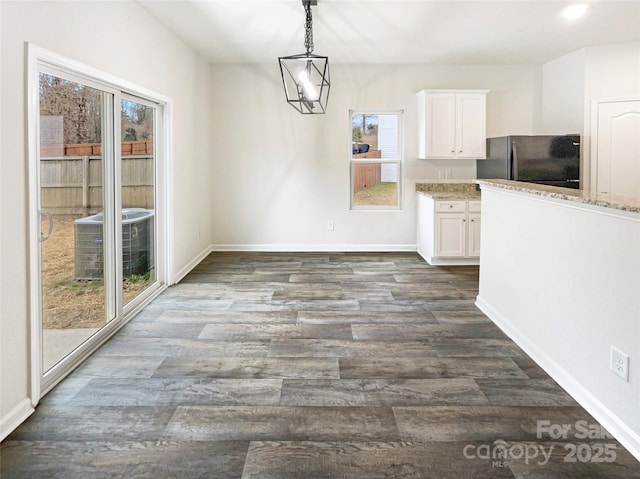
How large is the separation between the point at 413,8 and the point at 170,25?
2.24 metres

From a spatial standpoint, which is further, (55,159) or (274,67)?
(274,67)

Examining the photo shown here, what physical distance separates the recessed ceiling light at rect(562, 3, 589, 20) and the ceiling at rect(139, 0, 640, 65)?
0.07m

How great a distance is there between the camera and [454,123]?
639cm

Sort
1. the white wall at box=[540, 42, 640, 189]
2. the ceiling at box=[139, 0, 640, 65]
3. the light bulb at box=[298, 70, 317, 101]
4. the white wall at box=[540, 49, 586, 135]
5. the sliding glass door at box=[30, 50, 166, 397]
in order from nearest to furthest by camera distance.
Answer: the sliding glass door at box=[30, 50, 166, 397]
the light bulb at box=[298, 70, 317, 101]
the ceiling at box=[139, 0, 640, 65]
the white wall at box=[540, 42, 640, 189]
the white wall at box=[540, 49, 586, 135]

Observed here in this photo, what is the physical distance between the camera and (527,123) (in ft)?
22.0

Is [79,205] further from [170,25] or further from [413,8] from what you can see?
[413,8]

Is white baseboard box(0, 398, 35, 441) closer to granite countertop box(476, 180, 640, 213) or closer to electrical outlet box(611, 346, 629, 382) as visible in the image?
electrical outlet box(611, 346, 629, 382)

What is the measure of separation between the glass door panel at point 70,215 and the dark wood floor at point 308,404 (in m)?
0.28

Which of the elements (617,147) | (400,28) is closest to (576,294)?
(400,28)

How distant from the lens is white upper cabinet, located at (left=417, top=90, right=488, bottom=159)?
636 cm

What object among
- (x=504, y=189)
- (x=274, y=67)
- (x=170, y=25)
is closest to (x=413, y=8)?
(x=504, y=189)

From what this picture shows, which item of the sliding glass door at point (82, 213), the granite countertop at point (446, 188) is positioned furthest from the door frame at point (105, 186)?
→ the granite countertop at point (446, 188)

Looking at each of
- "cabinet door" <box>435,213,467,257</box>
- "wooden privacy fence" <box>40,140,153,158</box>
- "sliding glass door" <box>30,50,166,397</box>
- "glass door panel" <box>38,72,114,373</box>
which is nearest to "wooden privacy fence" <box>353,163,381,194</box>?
"cabinet door" <box>435,213,467,257</box>

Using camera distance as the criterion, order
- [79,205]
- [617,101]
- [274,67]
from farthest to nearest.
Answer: [274,67] → [617,101] → [79,205]
